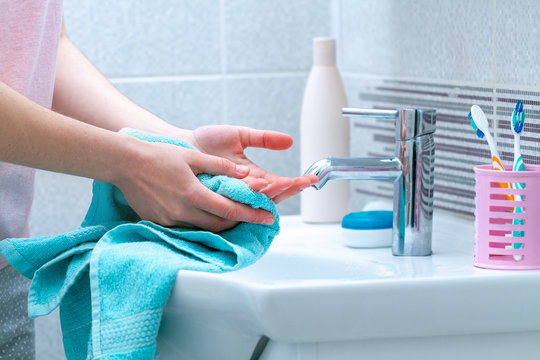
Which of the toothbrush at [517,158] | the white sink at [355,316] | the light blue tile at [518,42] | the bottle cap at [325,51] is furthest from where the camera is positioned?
the bottle cap at [325,51]

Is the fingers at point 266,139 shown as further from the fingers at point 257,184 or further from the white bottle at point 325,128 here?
the white bottle at point 325,128

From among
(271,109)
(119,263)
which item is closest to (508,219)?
(119,263)

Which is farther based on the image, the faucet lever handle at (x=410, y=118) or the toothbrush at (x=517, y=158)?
the faucet lever handle at (x=410, y=118)

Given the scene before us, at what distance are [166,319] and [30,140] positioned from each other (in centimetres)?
23

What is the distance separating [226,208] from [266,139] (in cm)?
13

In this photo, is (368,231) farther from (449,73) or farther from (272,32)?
(272,32)

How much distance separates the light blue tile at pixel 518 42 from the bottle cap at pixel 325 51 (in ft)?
1.00

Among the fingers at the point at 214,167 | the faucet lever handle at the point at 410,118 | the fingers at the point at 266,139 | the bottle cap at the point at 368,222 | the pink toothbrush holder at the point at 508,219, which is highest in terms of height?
the faucet lever handle at the point at 410,118

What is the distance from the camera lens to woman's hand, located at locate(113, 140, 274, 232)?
32.5 inches

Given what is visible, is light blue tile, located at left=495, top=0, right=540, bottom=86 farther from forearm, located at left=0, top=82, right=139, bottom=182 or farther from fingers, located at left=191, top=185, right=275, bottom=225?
forearm, located at left=0, top=82, right=139, bottom=182

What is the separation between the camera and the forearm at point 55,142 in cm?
77

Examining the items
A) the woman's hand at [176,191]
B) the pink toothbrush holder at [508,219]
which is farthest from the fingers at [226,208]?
the pink toothbrush holder at [508,219]

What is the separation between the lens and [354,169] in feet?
3.12

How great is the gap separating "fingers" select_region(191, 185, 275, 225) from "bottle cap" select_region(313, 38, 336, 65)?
420mm
